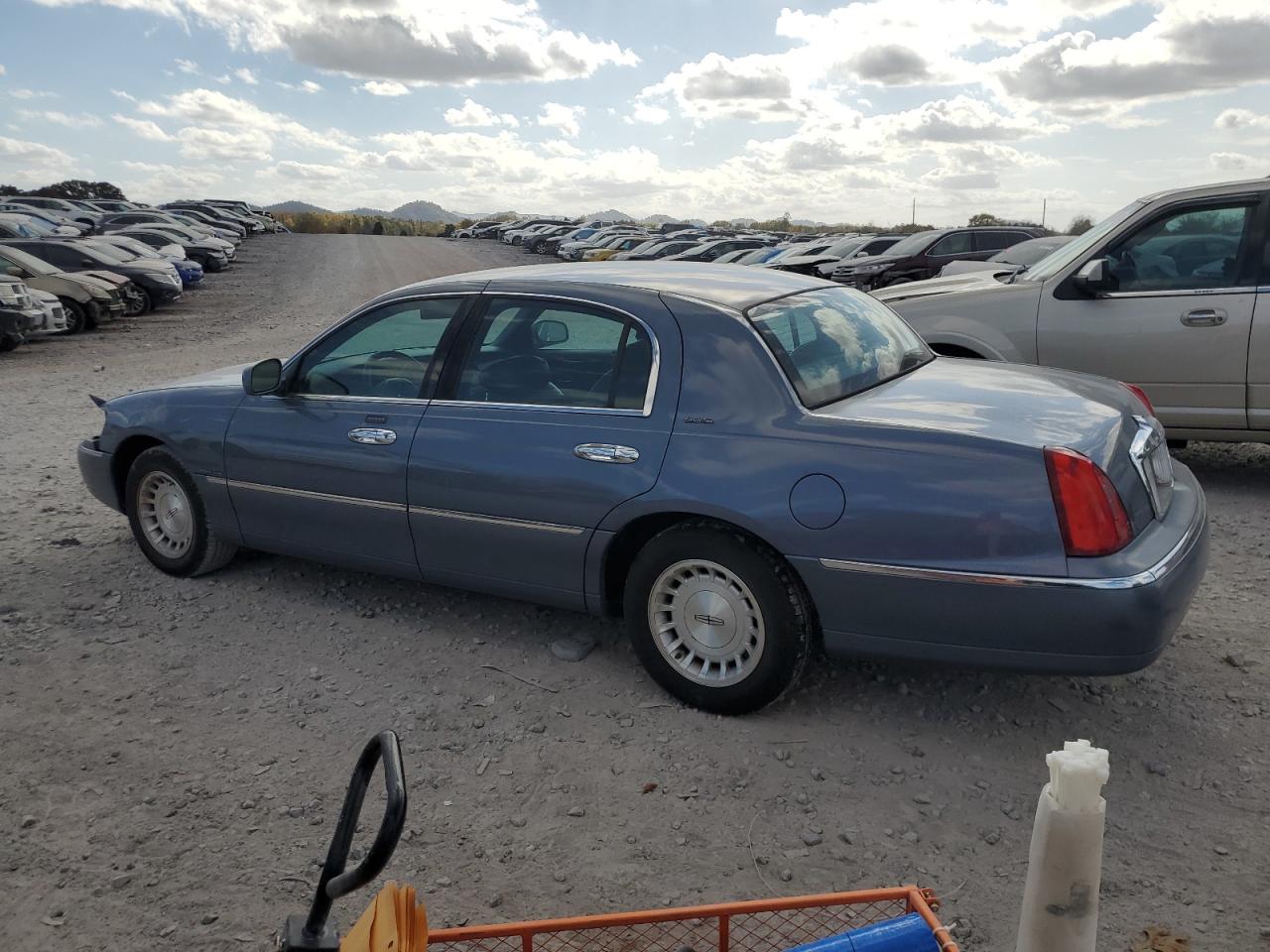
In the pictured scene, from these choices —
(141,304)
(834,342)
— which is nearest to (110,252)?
(141,304)

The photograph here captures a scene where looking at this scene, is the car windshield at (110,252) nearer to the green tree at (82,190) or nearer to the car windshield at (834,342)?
the car windshield at (834,342)

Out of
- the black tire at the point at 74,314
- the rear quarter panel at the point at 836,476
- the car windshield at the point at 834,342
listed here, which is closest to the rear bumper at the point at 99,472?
the rear quarter panel at the point at 836,476

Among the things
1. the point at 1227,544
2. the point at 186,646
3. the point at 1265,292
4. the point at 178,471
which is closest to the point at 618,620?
the point at 186,646

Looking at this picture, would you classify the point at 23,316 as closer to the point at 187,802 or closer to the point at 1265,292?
the point at 187,802

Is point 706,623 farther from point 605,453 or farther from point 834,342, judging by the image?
point 834,342

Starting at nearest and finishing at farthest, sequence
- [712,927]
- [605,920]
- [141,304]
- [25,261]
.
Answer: [605,920] < [712,927] < [25,261] < [141,304]

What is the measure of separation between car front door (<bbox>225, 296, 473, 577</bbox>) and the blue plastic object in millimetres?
3065

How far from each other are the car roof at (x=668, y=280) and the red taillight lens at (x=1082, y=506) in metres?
1.29

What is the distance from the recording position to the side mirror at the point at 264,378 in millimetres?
4918

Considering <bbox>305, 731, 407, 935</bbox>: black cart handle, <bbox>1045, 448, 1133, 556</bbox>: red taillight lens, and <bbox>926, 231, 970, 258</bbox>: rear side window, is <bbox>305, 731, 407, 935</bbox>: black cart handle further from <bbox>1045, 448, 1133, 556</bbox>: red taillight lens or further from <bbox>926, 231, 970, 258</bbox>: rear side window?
<bbox>926, 231, 970, 258</bbox>: rear side window

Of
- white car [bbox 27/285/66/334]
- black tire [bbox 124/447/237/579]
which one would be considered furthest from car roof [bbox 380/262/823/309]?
white car [bbox 27/285/66/334]

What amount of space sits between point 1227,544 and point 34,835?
5454 millimetres

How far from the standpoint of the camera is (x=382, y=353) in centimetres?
478

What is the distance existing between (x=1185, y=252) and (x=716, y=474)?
14.1ft
